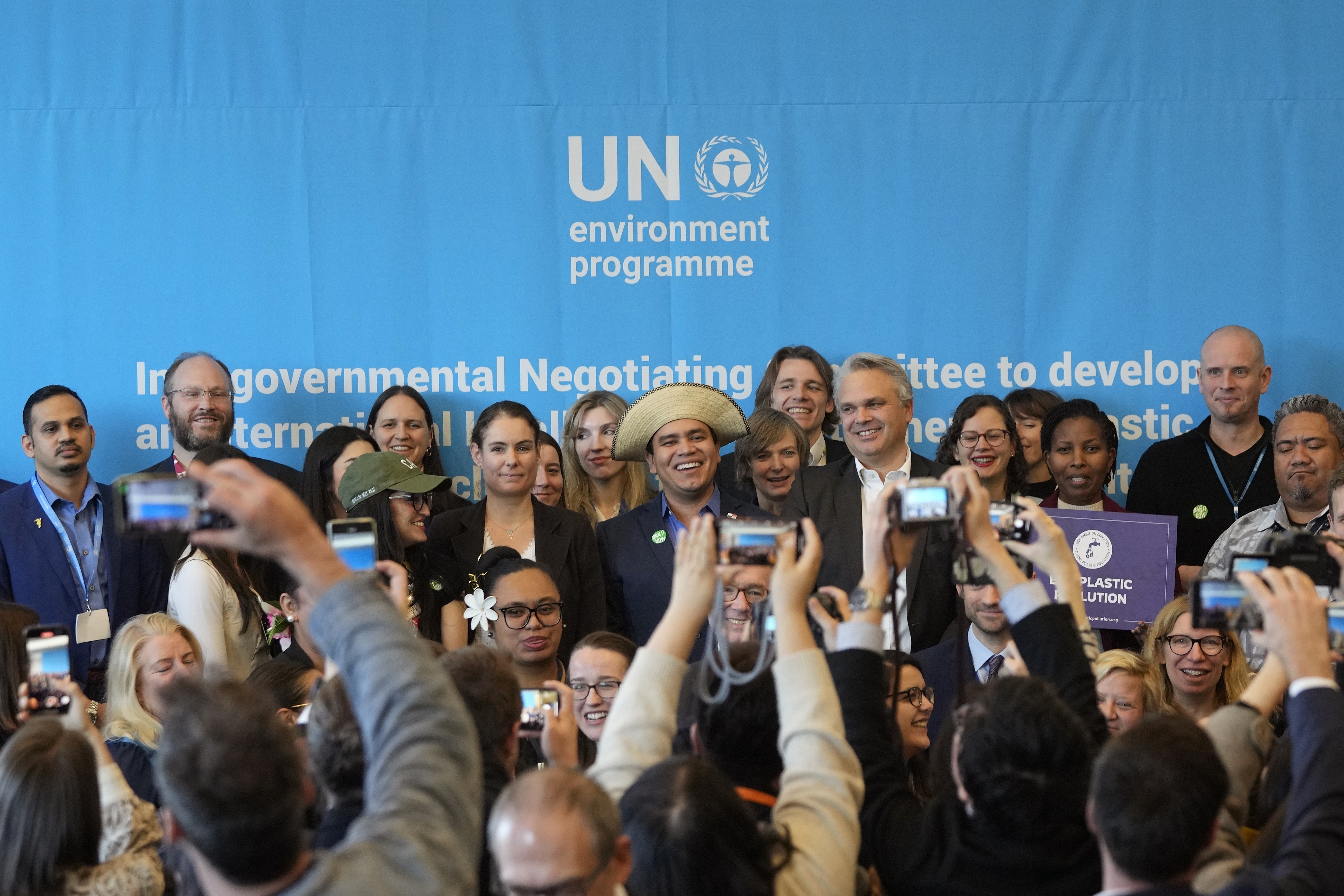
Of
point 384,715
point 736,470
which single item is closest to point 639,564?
point 736,470

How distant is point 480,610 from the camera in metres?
3.89

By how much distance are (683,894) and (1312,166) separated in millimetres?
4847

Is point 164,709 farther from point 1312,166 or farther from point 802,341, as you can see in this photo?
point 1312,166

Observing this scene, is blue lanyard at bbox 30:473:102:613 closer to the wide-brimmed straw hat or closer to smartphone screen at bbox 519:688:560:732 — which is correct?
the wide-brimmed straw hat

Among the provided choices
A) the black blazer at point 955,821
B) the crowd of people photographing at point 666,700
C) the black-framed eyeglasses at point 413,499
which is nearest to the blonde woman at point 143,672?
the crowd of people photographing at point 666,700

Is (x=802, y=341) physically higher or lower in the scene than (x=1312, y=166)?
lower

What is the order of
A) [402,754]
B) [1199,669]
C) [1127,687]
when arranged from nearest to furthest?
[402,754] → [1127,687] → [1199,669]

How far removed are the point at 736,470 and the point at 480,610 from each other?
1.30m

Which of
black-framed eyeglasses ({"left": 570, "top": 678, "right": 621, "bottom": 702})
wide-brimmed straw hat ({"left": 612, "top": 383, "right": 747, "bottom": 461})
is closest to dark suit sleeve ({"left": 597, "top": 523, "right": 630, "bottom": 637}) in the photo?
wide-brimmed straw hat ({"left": 612, "top": 383, "right": 747, "bottom": 461})

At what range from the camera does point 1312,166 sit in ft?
17.9

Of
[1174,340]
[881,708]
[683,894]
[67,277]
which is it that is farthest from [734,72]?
[683,894]

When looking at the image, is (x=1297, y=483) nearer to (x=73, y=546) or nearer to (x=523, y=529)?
(x=523, y=529)

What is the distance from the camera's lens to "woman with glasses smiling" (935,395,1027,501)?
488 cm

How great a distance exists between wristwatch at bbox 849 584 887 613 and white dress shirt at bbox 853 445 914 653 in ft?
6.39
